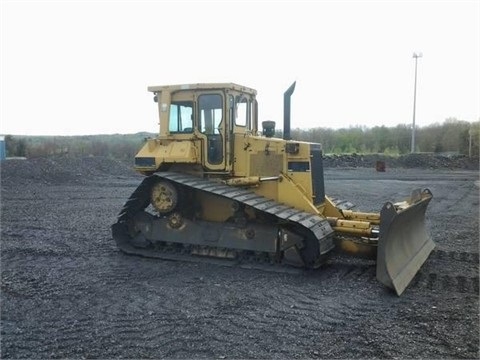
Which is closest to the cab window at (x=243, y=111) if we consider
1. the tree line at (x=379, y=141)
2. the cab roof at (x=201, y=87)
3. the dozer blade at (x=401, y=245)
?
the cab roof at (x=201, y=87)

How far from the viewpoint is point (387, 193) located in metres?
20.4

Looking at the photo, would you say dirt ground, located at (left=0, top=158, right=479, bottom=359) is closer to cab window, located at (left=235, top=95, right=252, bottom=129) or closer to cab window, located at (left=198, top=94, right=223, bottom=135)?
cab window, located at (left=198, top=94, right=223, bottom=135)

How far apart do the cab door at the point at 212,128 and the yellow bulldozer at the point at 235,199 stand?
0.06 ft

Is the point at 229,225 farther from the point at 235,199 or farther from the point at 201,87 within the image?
the point at 201,87

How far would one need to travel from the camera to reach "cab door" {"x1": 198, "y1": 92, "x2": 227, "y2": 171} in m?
9.11

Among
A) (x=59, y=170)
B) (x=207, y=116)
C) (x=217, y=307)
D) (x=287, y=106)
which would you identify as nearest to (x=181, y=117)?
(x=207, y=116)

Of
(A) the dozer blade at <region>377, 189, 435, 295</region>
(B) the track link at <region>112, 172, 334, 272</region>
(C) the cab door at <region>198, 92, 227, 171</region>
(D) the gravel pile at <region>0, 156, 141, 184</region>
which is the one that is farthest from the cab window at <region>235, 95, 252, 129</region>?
(D) the gravel pile at <region>0, 156, 141, 184</region>

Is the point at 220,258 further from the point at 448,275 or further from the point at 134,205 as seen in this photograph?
the point at 448,275

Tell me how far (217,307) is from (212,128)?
3885 millimetres

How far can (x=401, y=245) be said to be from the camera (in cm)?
777

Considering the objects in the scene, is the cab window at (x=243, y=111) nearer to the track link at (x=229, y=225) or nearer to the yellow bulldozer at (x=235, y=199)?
the yellow bulldozer at (x=235, y=199)

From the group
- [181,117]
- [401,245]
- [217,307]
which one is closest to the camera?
[217,307]

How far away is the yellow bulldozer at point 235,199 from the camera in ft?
26.6

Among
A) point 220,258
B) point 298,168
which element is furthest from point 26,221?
point 298,168
